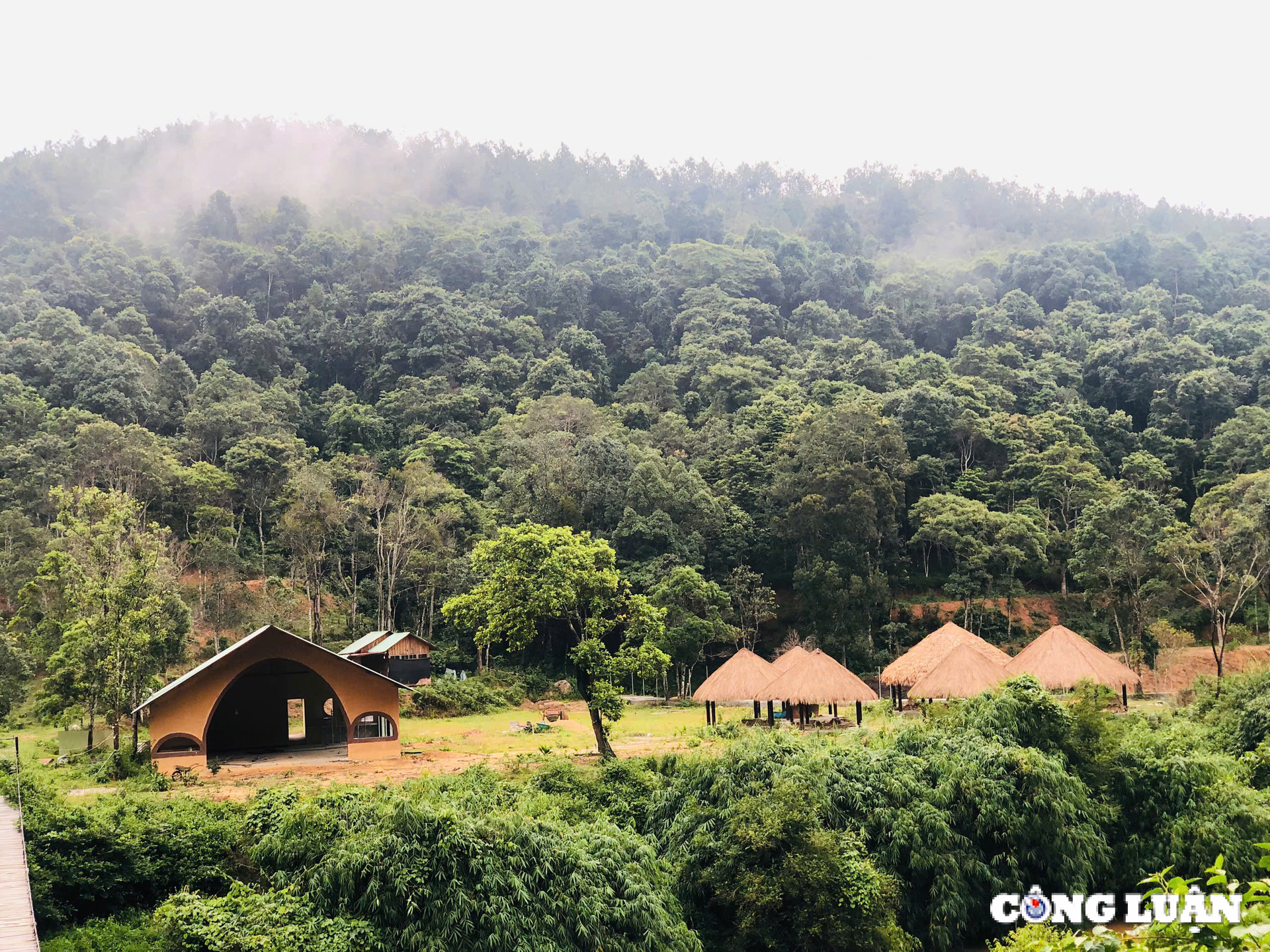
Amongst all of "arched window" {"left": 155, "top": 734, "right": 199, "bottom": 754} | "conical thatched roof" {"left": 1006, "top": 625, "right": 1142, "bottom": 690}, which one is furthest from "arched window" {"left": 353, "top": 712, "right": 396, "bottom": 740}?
"conical thatched roof" {"left": 1006, "top": 625, "right": 1142, "bottom": 690}

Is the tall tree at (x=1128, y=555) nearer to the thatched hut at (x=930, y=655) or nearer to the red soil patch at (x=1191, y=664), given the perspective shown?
the red soil patch at (x=1191, y=664)

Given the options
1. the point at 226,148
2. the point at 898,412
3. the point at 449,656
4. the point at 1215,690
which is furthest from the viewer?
the point at 226,148

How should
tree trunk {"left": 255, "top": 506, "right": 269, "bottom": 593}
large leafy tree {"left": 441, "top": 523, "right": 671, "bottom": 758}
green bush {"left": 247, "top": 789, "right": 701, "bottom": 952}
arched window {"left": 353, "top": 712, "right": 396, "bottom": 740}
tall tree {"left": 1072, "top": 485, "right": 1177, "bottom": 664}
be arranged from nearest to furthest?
green bush {"left": 247, "top": 789, "right": 701, "bottom": 952}
large leafy tree {"left": 441, "top": 523, "right": 671, "bottom": 758}
arched window {"left": 353, "top": 712, "right": 396, "bottom": 740}
tall tree {"left": 1072, "top": 485, "right": 1177, "bottom": 664}
tree trunk {"left": 255, "top": 506, "right": 269, "bottom": 593}

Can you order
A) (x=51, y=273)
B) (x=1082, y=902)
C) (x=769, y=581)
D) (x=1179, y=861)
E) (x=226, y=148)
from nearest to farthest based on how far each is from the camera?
(x=1082, y=902)
(x=1179, y=861)
(x=769, y=581)
(x=51, y=273)
(x=226, y=148)

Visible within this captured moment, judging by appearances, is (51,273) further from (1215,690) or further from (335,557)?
(1215,690)

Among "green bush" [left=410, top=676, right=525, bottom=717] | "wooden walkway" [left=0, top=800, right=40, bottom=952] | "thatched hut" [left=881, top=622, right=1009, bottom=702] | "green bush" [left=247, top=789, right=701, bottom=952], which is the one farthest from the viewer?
"green bush" [left=410, top=676, right=525, bottom=717]

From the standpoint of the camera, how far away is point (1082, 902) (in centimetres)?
1337

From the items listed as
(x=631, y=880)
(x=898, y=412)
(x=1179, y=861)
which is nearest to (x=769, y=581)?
(x=898, y=412)

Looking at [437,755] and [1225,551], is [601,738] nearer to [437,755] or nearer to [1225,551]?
[437,755]

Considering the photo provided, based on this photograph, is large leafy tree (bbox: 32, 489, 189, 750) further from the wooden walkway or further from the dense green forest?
the wooden walkway

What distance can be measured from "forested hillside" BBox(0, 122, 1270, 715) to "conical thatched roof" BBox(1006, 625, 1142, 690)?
675cm

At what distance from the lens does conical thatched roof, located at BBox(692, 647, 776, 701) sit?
24.7 m

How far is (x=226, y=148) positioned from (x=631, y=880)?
113m

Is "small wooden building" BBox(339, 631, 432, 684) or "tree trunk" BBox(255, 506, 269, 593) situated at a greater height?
"tree trunk" BBox(255, 506, 269, 593)
